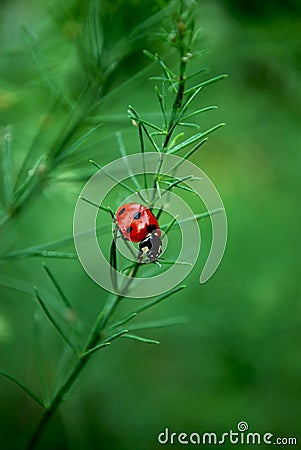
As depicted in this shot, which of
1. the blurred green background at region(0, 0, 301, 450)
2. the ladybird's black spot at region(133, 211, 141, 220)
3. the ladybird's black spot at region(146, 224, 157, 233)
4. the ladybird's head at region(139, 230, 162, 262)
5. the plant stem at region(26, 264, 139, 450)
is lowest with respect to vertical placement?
the plant stem at region(26, 264, 139, 450)

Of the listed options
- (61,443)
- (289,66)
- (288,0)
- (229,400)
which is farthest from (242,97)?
(61,443)

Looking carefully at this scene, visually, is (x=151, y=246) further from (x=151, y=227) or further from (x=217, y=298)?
(x=217, y=298)

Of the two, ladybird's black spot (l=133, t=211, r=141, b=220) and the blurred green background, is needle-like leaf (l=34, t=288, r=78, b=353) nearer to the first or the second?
ladybird's black spot (l=133, t=211, r=141, b=220)

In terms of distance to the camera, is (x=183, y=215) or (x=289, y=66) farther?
(x=289, y=66)

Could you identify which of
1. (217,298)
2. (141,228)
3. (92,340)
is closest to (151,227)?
(141,228)

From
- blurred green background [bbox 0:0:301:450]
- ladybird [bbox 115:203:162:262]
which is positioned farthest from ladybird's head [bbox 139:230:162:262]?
blurred green background [bbox 0:0:301:450]

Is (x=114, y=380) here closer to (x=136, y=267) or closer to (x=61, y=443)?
(x=61, y=443)

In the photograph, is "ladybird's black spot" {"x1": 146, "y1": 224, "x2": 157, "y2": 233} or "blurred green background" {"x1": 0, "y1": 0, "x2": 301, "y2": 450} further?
"blurred green background" {"x1": 0, "y1": 0, "x2": 301, "y2": 450}
